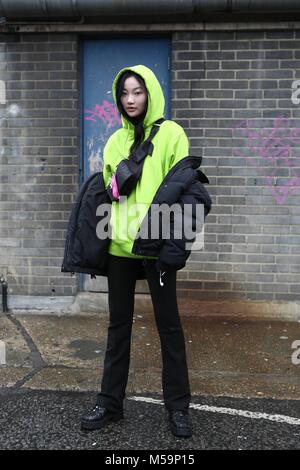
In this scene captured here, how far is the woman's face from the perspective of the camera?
2.84m

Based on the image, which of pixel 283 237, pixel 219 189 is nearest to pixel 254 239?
pixel 283 237

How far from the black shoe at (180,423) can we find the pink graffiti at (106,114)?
3128mm

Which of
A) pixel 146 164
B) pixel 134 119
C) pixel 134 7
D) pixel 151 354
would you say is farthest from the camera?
pixel 134 7

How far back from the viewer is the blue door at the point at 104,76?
5.11m

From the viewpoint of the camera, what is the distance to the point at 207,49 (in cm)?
498

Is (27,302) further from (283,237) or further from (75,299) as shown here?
(283,237)

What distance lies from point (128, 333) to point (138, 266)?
393 millimetres

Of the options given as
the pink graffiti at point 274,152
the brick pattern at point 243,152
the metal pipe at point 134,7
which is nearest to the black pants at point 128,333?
A: the brick pattern at point 243,152

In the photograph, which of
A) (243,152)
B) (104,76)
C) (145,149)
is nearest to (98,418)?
(145,149)

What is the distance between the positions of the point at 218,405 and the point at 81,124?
3.14 meters

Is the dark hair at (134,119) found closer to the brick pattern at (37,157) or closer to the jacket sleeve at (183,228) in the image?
the jacket sleeve at (183,228)

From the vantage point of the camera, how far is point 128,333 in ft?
9.87

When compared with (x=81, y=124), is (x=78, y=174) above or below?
below

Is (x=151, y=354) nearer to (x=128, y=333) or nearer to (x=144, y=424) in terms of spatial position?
(x=144, y=424)
